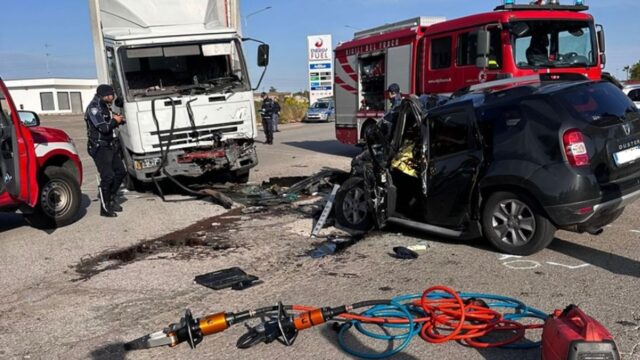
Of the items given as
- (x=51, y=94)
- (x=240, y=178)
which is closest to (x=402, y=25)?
(x=240, y=178)

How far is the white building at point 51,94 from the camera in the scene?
6353 centimetres

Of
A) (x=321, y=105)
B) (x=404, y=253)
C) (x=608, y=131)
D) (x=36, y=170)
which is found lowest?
(x=404, y=253)

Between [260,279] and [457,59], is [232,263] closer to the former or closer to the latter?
A: [260,279]

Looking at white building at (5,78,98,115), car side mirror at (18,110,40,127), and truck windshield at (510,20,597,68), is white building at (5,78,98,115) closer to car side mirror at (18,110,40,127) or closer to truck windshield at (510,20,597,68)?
car side mirror at (18,110,40,127)

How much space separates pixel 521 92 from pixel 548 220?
1.33 metres

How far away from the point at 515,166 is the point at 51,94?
68.2 m

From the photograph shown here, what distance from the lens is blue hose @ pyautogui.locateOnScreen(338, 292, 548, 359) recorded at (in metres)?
3.69

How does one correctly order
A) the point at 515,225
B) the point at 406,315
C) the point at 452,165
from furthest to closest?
the point at 452,165
the point at 515,225
the point at 406,315

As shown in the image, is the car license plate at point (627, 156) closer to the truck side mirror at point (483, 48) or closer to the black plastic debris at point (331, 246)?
the black plastic debris at point (331, 246)

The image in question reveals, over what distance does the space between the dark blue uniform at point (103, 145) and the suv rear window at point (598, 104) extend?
6030mm

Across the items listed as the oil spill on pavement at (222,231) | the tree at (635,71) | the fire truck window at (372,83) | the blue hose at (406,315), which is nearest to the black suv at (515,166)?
the oil spill on pavement at (222,231)

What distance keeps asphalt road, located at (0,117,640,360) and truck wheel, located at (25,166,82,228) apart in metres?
0.23

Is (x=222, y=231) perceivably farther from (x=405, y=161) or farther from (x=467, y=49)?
(x=467, y=49)

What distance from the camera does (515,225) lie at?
5547 mm
